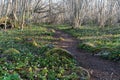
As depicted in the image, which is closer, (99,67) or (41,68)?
(41,68)

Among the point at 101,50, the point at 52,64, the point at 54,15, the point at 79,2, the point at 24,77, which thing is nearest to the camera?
the point at 24,77

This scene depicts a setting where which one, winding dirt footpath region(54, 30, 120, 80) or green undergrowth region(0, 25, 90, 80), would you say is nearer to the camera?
green undergrowth region(0, 25, 90, 80)

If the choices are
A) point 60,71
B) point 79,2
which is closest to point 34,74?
point 60,71

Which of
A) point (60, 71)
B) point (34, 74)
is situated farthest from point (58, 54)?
point (34, 74)

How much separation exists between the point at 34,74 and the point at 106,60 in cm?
506

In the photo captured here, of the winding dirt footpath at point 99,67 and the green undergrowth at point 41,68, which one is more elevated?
the green undergrowth at point 41,68

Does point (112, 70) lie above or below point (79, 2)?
below

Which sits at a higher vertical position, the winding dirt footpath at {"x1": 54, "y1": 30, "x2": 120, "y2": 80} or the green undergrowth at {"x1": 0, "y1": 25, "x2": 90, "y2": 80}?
the green undergrowth at {"x1": 0, "y1": 25, "x2": 90, "y2": 80}

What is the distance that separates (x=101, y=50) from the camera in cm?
1425

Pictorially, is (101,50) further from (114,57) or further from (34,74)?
(34,74)

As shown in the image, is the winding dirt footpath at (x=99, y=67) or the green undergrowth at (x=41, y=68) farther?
the winding dirt footpath at (x=99, y=67)

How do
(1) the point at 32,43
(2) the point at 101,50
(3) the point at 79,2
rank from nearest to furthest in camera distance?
(2) the point at 101,50, (1) the point at 32,43, (3) the point at 79,2

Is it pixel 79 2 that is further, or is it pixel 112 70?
pixel 79 2

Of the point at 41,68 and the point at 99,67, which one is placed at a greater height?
the point at 41,68
